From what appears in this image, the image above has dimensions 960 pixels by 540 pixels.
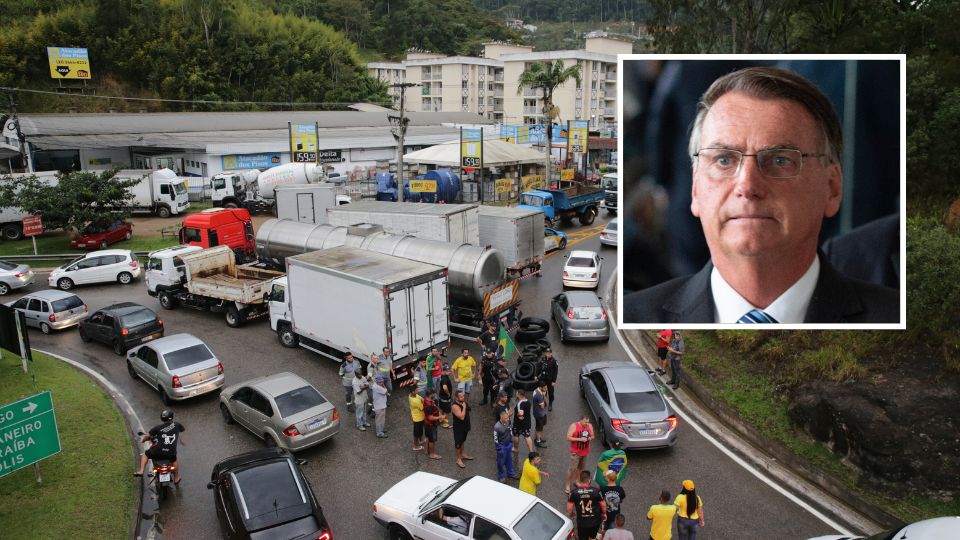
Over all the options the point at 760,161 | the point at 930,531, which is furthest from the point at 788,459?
the point at 760,161

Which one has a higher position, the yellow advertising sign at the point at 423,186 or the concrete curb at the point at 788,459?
the yellow advertising sign at the point at 423,186

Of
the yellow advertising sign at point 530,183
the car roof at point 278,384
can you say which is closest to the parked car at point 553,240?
the yellow advertising sign at point 530,183

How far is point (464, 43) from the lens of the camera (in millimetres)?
129500

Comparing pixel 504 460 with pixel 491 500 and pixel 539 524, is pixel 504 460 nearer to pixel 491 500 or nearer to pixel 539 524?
pixel 491 500

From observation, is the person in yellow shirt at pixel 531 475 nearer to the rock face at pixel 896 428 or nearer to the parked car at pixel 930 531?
the parked car at pixel 930 531

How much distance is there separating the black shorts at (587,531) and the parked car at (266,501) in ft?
12.0

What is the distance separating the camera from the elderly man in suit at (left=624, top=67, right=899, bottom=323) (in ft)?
21.7

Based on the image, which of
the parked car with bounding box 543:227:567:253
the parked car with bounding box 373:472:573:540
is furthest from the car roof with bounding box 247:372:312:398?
the parked car with bounding box 543:227:567:253

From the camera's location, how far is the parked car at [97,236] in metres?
31.6

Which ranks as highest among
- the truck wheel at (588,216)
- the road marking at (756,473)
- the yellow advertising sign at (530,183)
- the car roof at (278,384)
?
the yellow advertising sign at (530,183)

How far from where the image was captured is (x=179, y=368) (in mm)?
15422

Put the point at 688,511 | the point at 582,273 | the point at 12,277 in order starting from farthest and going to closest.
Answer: the point at 12,277 < the point at 582,273 < the point at 688,511

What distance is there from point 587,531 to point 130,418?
35.7 ft

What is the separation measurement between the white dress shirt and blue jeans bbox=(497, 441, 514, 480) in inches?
235
